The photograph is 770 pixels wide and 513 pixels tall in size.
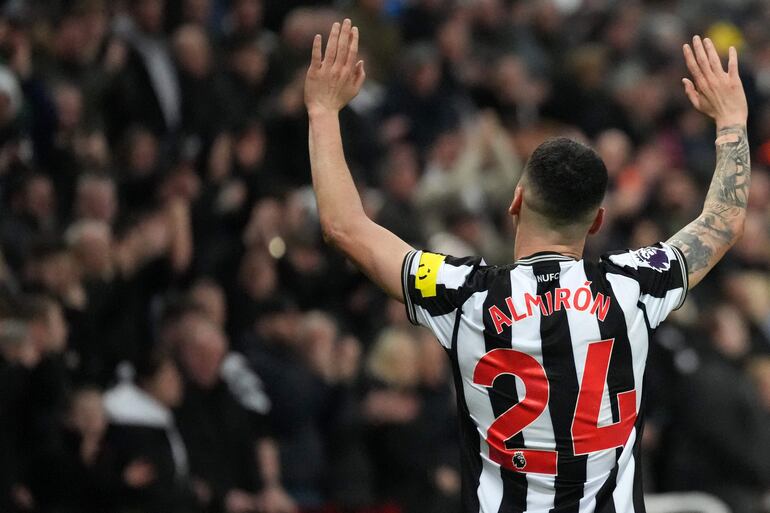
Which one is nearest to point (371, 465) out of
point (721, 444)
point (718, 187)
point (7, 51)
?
point (721, 444)

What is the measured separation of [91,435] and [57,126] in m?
2.73

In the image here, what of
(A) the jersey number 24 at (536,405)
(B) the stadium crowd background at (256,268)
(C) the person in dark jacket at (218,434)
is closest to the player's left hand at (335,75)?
(A) the jersey number 24 at (536,405)

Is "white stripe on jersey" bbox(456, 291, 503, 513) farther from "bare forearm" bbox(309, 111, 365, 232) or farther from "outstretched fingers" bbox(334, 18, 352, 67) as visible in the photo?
"outstretched fingers" bbox(334, 18, 352, 67)

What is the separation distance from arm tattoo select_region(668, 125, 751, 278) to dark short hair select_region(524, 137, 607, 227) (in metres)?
0.42

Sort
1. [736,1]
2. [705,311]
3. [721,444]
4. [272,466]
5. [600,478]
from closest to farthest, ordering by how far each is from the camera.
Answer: [600,478] < [272,466] < [721,444] < [705,311] < [736,1]

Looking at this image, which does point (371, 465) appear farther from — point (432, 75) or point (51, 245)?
point (432, 75)

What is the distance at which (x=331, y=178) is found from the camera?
4.18m

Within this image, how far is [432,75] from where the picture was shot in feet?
41.9

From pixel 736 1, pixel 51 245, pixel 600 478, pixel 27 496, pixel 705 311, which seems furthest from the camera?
pixel 736 1

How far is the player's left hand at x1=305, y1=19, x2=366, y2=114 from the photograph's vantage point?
4297 mm

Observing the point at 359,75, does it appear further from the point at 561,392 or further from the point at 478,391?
the point at 561,392

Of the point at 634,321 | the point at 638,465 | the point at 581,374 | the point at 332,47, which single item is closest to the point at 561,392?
the point at 581,374

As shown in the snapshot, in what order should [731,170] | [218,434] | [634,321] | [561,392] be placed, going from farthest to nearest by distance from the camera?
[218,434] < [731,170] < [634,321] < [561,392]

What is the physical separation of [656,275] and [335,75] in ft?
4.01
